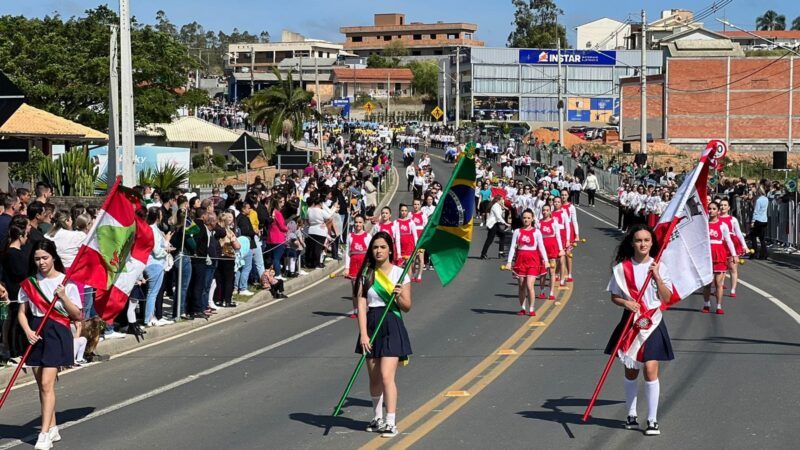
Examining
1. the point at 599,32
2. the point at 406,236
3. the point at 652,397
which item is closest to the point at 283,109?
the point at 406,236

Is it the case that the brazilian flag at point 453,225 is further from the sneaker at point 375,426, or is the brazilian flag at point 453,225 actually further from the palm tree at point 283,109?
the palm tree at point 283,109

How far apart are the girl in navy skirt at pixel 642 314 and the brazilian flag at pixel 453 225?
1371 millimetres

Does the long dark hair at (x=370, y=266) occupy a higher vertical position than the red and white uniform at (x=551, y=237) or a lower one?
higher

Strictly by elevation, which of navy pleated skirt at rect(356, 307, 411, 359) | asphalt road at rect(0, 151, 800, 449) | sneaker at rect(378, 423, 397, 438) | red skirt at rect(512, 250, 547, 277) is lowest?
asphalt road at rect(0, 151, 800, 449)

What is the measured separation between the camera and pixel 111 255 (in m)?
10.9

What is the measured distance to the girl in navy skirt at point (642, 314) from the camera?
9.86 metres

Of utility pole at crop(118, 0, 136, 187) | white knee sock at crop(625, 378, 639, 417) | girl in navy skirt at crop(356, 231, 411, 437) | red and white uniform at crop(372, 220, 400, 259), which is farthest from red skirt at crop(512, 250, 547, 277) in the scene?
girl in navy skirt at crop(356, 231, 411, 437)

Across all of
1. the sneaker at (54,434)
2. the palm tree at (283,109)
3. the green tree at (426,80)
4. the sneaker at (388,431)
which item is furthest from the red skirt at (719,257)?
the green tree at (426,80)

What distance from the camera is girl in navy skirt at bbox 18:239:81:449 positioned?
32.4 ft

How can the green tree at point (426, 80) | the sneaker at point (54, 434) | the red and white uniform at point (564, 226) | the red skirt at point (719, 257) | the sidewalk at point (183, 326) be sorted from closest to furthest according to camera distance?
1. the sneaker at point (54, 434)
2. the sidewalk at point (183, 326)
3. the red skirt at point (719, 257)
4. the red and white uniform at point (564, 226)
5. the green tree at point (426, 80)

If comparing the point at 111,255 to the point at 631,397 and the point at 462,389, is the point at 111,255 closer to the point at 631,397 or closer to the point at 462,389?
the point at 462,389

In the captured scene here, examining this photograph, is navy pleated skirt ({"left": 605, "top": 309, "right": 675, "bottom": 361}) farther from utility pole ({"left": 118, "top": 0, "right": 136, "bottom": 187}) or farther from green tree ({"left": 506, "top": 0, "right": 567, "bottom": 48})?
green tree ({"left": 506, "top": 0, "right": 567, "bottom": 48})

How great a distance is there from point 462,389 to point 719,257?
337 inches

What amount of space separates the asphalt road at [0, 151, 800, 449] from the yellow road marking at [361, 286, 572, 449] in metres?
0.03
